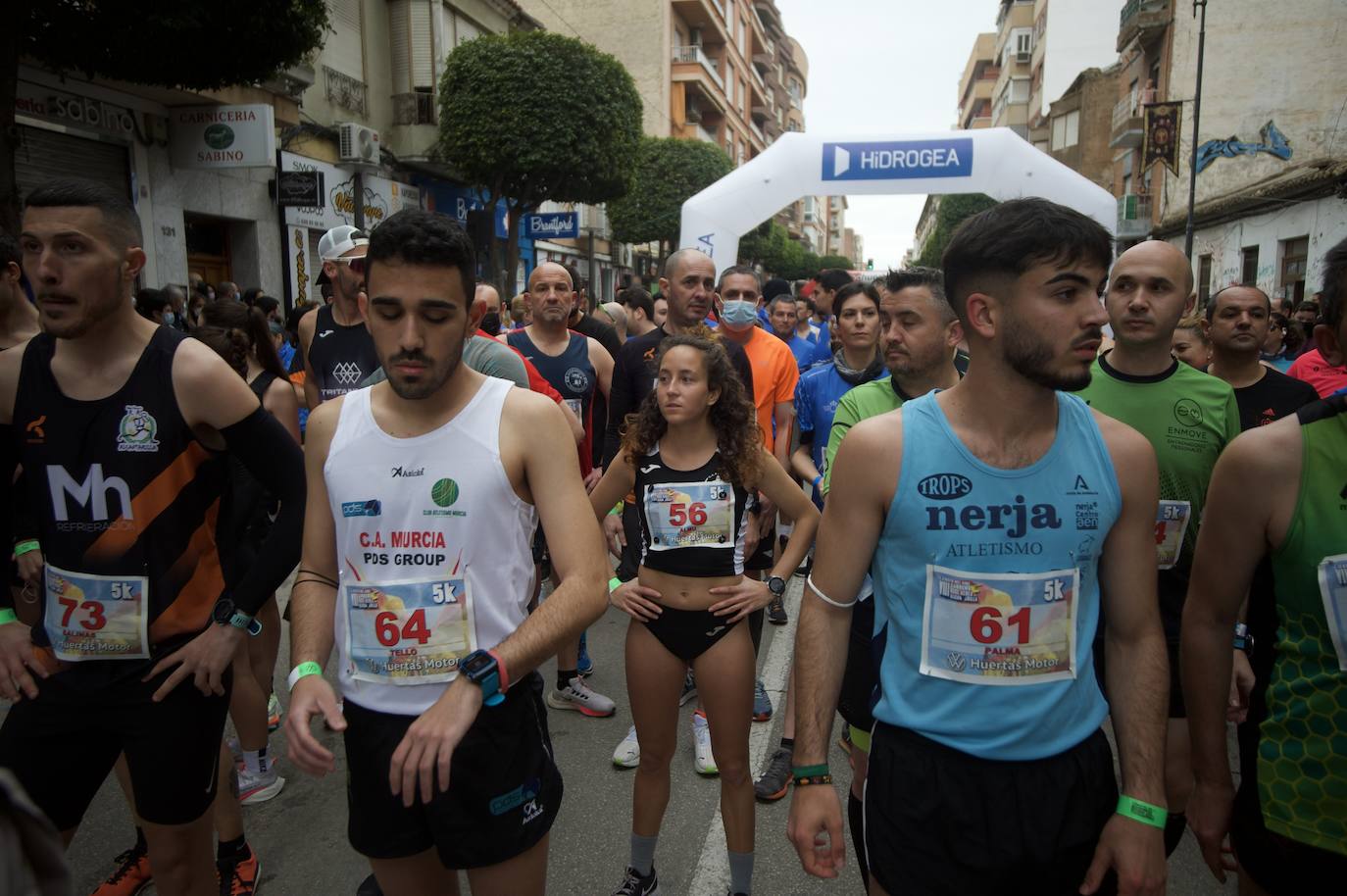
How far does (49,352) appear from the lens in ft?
7.70

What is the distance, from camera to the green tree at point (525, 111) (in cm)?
1867

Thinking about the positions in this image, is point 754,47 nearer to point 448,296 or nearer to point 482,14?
point 482,14

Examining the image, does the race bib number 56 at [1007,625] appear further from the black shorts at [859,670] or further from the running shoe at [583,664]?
the running shoe at [583,664]

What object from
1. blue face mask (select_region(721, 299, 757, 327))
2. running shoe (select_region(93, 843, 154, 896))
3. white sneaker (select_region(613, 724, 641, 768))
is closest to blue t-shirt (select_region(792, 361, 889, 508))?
blue face mask (select_region(721, 299, 757, 327))

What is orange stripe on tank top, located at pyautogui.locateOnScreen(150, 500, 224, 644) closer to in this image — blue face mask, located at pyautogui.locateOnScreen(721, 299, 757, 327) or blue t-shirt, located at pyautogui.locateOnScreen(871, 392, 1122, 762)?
blue t-shirt, located at pyautogui.locateOnScreen(871, 392, 1122, 762)

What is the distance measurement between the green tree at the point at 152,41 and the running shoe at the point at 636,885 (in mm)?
7582

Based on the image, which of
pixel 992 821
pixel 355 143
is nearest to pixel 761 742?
pixel 992 821

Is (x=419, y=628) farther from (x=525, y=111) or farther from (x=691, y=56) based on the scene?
(x=691, y=56)

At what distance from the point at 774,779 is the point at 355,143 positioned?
16.7 metres

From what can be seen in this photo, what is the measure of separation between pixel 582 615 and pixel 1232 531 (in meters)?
1.47

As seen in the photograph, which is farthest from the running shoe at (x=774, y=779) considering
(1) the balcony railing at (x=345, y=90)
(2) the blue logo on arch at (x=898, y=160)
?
(1) the balcony railing at (x=345, y=90)

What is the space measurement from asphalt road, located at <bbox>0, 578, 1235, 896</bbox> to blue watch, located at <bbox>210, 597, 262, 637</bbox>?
1261 millimetres

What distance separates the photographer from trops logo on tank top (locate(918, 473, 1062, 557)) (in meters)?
1.75

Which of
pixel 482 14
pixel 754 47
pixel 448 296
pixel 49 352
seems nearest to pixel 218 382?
pixel 49 352
